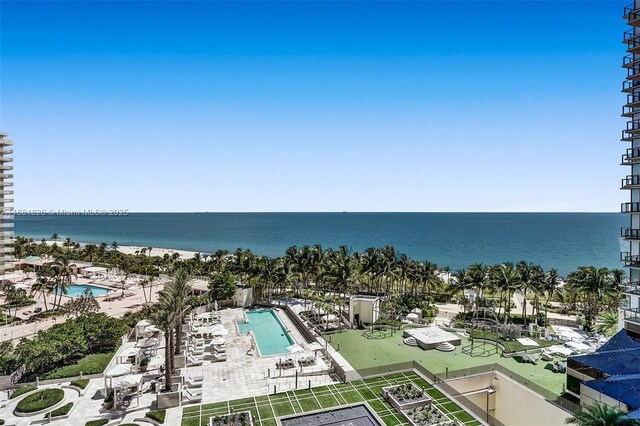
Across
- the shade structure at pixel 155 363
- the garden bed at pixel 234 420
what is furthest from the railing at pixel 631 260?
the shade structure at pixel 155 363

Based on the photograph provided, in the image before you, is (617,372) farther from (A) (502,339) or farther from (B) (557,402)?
(A) (502,339)

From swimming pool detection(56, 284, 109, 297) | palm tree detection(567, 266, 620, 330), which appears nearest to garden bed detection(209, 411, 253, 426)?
palm tree detection(567, 266, 620, 330)

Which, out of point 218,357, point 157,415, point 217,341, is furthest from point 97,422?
point 217,341

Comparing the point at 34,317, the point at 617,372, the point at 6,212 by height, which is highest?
the point at 6,212

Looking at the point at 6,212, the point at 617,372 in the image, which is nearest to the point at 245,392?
the point at 617,372

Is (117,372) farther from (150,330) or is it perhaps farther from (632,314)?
(632,314)

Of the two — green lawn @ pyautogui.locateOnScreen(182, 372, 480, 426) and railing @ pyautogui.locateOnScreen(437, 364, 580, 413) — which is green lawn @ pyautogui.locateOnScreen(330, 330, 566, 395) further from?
green lawn @ pyautogui.locateOnScreen(182, 372, 480, 426)

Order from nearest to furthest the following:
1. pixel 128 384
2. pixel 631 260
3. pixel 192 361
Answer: pixel 128 384
pixel 631 260
pixel 192 361
